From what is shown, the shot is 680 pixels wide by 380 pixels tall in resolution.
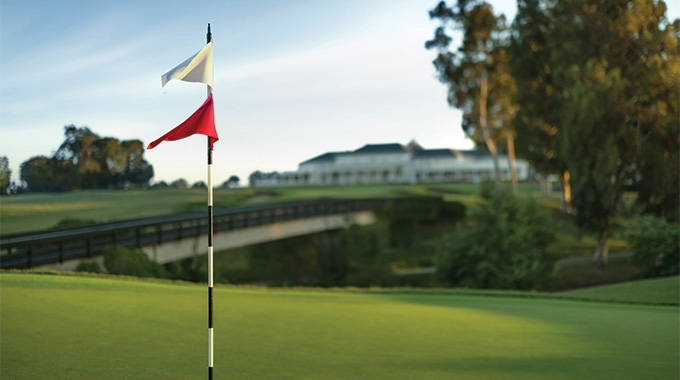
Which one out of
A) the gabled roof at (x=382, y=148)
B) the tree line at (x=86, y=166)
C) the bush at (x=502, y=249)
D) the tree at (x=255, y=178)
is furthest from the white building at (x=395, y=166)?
the bush at (x=502, y=249)

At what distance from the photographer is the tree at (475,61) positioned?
4031 cm

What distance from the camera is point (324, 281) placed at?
3197 cm

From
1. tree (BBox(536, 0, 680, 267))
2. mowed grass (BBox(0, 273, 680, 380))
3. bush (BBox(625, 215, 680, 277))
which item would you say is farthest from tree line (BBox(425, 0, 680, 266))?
mowed grass (BBox(0, 273, 680, 380))

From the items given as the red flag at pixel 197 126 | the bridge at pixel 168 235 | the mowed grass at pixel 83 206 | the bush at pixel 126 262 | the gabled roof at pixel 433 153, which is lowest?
the bush at pixel 126 262

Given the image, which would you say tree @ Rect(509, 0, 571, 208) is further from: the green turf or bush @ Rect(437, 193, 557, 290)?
the green turf

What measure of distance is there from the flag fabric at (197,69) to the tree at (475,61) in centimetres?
3721

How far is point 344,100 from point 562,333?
3323 centimetres

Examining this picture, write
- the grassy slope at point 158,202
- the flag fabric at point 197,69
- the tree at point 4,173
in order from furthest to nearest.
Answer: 1. the grassy slope at point 158,202
2. the tree at point 4,173
3. the flag fabric at point 197,69

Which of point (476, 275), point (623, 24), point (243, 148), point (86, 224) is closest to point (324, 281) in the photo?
point (243, 148)

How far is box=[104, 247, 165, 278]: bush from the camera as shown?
20.5m

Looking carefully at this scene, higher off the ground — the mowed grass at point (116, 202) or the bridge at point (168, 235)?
the mowed grass at point (116, 202)

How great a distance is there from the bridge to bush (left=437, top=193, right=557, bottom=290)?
35.6 feet

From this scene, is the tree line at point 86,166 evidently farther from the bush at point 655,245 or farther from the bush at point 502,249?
the bush at point 655,245

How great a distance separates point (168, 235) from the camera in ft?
80.2
